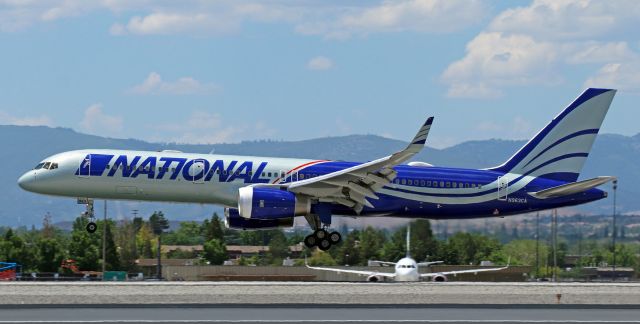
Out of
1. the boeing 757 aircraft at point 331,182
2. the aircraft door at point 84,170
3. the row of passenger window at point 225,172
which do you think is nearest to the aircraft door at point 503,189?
the boeing 757 aircraft at point 331,182

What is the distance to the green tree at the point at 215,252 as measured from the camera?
10844cm

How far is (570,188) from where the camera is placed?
57.2 metres

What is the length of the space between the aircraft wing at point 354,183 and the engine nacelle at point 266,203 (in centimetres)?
57

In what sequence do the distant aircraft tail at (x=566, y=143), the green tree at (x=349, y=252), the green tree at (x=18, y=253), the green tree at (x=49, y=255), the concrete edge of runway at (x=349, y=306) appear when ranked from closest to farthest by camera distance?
the concrete edge of runway at (x=349, y=306), the distant aircraft tail at (x=566, y=143), the green tree at (x=349, y=252), the green tree at (x=49, y=255), the green tree at (x=18, y=253)

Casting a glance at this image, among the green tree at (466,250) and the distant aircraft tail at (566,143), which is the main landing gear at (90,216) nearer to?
the distant aircraft tail at (566,143)

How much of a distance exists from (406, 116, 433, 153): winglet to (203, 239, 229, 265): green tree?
58418mm

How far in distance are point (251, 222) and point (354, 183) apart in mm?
5214

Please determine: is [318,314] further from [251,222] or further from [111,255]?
[111,255]

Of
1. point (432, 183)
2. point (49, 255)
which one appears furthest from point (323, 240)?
point (49, 255)

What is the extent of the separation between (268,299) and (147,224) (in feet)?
295

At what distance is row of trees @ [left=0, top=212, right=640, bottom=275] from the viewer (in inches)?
3494

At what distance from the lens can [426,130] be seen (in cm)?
5031

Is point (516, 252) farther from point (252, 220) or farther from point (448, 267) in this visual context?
point (252, 220)

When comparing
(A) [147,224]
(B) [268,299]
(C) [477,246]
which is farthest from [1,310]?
(A) [147,224]
